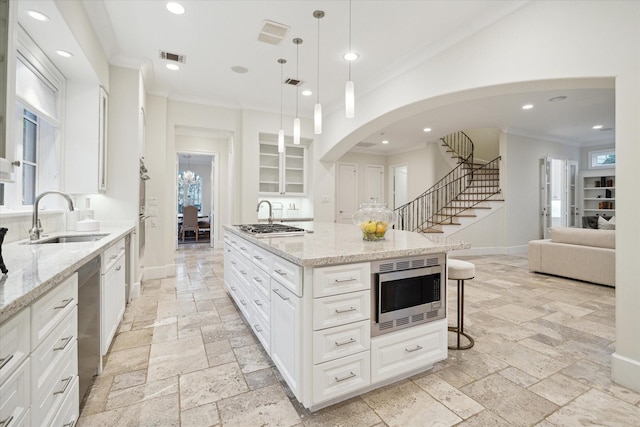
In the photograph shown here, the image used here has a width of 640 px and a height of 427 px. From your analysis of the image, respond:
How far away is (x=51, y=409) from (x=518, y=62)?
3.83m

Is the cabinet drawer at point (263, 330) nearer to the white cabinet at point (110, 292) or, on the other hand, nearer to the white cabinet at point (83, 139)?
the white cabinet at point (110, 292)

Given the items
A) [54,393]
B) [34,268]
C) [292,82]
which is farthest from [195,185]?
[54,393]

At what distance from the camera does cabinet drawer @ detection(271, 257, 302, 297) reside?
167 cm

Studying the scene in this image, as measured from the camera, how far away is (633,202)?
1.91m

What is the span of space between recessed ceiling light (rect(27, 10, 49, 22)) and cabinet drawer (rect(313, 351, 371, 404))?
307 cm

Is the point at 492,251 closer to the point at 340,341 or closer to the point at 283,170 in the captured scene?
the point at 283,170

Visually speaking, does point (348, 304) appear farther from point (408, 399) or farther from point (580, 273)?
point (580, 273)

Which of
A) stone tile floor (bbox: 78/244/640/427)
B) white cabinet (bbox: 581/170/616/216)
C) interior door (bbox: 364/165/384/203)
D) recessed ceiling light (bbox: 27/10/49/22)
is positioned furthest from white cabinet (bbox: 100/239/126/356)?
white cabinet (bbox: 581/170/616/216)

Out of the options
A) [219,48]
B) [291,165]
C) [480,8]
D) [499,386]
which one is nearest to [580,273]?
[499,386]

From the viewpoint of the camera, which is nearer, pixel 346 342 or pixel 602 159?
pixel 346 342

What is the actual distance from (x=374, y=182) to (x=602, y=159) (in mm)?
6178

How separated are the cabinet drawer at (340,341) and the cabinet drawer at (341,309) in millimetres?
34

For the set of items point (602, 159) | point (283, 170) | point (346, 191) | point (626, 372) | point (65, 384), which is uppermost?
point (602, 159)

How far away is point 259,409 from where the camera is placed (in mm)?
1744
